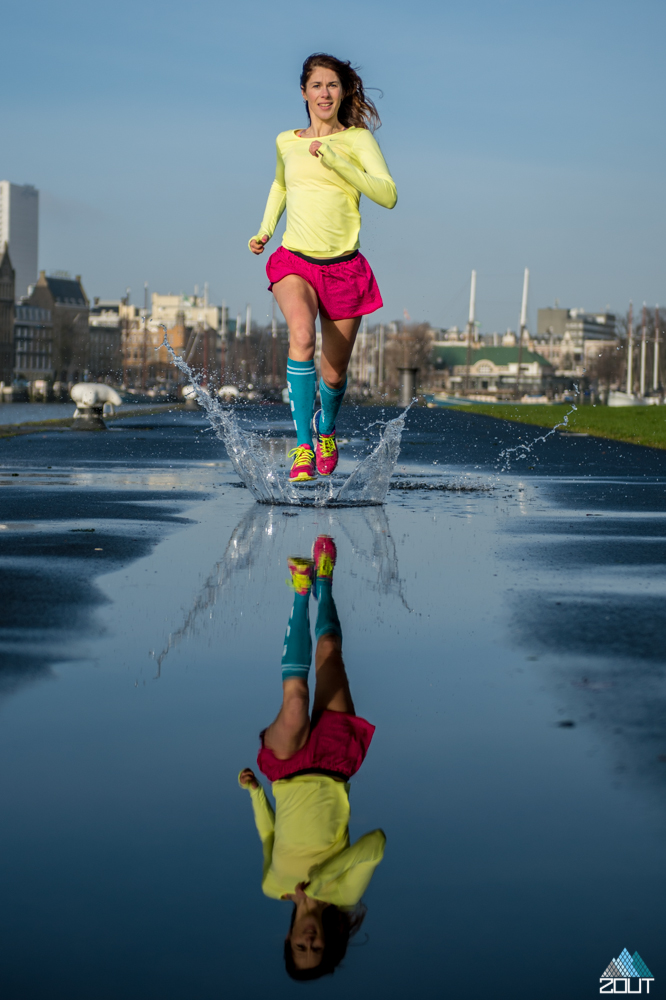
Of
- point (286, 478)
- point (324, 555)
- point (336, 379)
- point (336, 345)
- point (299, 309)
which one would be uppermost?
point (299, 309)

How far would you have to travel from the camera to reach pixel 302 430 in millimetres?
8164

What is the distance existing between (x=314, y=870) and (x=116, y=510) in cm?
666

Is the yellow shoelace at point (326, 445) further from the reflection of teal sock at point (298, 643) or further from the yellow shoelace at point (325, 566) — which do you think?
the reflection of teal sock at point (298, 643)

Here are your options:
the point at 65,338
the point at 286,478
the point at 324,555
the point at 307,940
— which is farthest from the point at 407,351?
the point at 307,940

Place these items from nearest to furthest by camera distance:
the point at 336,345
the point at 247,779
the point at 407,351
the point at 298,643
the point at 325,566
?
the point at 247,779
the point at 298,643
the point at 325,566
the point at 336,345
the point at 407,351

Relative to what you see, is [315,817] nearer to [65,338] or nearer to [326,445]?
[326,445]

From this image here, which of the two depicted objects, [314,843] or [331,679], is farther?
[331,679]

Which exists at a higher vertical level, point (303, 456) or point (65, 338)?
point (65, 338)

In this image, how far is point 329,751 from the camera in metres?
2.88

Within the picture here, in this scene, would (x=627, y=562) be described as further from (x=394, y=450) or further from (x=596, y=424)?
(x=596, y=424)

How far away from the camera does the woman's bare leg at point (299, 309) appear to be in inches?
315

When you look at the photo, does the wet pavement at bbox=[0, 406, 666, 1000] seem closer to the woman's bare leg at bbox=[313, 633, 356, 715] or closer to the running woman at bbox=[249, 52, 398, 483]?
the woman's bare leg at bbox=[313, 633, 356, 715]

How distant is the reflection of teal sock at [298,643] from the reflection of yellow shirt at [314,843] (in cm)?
102

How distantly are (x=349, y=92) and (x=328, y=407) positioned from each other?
6.09 ft
